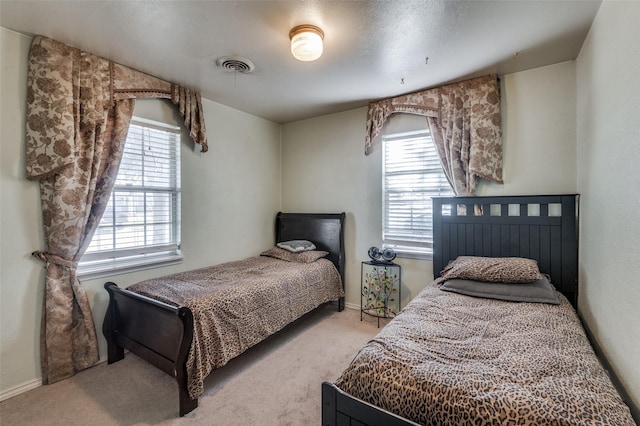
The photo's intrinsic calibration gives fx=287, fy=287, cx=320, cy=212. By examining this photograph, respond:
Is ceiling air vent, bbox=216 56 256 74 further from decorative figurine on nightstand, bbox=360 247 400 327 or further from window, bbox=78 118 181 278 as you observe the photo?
decorative figurine on nightstand, bbox=360 247 400 327

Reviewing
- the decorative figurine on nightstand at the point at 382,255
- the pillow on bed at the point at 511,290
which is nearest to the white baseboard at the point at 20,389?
the decorative figurine on nightstand at the point at 382,255

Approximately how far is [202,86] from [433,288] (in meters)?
2.92

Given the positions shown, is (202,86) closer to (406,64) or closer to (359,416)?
(406,64)

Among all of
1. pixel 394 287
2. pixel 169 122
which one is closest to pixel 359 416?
pixel 394 287

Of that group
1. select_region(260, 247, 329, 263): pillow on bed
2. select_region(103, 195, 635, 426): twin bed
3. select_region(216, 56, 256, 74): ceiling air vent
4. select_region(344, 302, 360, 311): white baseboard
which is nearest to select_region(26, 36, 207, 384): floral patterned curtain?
select_region(103, 195, 635, 426): twin bed

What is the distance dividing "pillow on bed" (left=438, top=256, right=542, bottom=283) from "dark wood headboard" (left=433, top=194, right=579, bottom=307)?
13.2 inches

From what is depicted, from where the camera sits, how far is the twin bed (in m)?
1.07

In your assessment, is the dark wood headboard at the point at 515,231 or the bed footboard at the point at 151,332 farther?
the dark wood headboard at the point at 515,231

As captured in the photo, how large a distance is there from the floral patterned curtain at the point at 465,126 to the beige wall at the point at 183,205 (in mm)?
2082

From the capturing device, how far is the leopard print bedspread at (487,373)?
0.98m

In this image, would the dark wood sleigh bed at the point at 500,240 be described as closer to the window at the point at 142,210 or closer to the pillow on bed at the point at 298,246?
the pillow on bed at the point at 298,246

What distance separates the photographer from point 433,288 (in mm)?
2381

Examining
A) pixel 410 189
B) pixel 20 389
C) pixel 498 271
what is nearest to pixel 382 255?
pixel 410 189

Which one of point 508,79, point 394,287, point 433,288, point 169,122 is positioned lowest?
point 394,287
